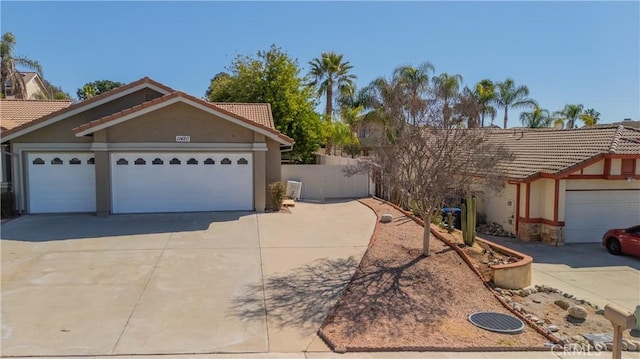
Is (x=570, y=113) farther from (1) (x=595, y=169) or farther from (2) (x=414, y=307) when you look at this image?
(2) (x=414, y=307)

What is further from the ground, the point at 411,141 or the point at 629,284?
the point at 411,141

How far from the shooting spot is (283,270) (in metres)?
9.85

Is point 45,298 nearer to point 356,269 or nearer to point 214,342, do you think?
point 214,342

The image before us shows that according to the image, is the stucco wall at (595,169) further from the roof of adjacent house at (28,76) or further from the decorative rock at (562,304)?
the roof of adjacent house at (28,76)

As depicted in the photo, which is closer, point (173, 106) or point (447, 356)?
point (447, 356)

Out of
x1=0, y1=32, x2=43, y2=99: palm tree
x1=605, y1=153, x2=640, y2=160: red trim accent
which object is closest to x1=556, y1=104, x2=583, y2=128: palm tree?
x1=605, y1=153, x2=640, y2=160: red trim accent

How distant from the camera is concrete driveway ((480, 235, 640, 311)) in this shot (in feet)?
36.0

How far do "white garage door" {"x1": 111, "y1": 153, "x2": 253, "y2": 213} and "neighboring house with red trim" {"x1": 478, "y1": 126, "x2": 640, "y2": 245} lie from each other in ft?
30.5

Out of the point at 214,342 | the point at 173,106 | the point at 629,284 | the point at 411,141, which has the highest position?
the point at 173,106

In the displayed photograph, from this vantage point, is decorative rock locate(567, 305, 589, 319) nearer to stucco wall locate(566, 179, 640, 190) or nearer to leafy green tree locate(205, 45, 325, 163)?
stucco wall locate(566, 179, 640, 190)

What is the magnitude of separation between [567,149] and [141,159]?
56.4 feet

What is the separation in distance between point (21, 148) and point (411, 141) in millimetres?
13832

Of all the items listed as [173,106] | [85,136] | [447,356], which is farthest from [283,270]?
[85,136]

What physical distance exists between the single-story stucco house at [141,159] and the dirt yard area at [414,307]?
7144 millimetres
